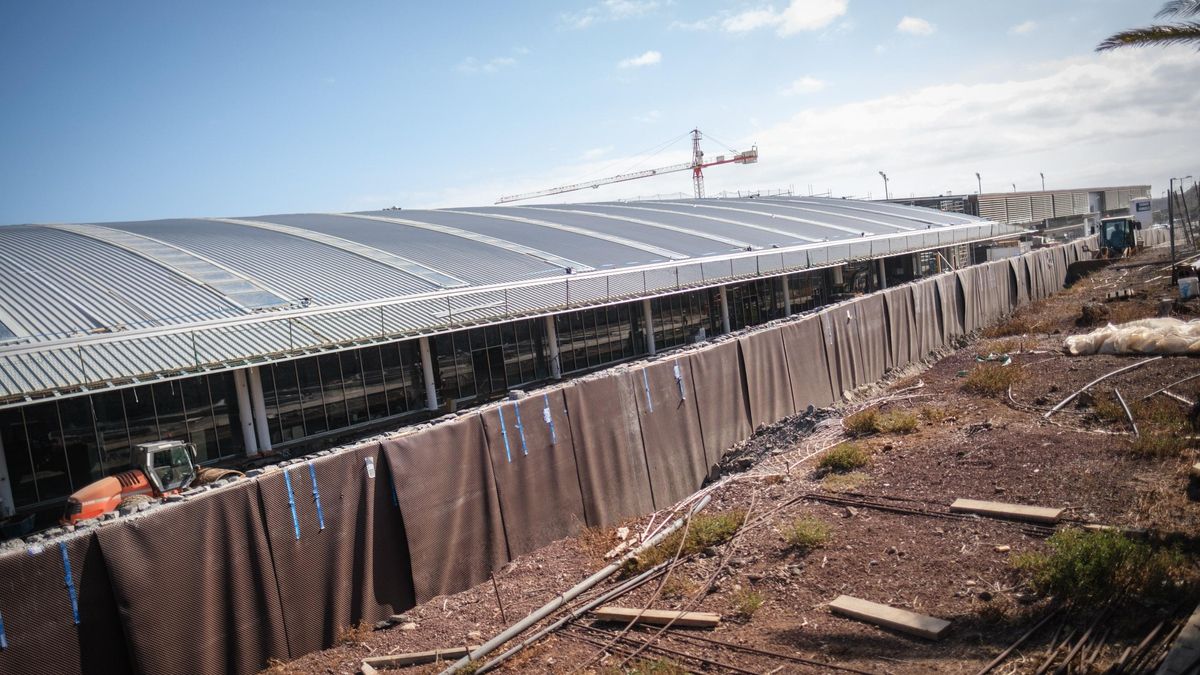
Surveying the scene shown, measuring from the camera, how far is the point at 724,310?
95.0 feet

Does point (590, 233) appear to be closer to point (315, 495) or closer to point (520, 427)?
point (520, 427)

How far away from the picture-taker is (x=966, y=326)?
82.8 feet

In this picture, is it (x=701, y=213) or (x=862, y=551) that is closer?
(x=862, y=551)

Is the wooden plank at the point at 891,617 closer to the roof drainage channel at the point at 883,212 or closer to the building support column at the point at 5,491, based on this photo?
the building support column at the point at 5,491

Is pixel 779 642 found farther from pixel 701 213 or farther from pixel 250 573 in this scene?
pixel 701 213

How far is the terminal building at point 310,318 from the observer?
14.5 metres

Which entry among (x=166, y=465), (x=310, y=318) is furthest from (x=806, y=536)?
(x=310, y=318)

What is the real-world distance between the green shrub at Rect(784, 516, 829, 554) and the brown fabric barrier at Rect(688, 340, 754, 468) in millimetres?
4812

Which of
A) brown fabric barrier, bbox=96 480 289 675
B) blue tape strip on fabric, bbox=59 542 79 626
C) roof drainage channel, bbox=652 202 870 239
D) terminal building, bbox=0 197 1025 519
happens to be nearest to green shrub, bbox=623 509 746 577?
brown fabric barrier, bbox=96 480 289 675

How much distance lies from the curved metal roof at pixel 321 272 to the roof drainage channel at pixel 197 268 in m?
0.05

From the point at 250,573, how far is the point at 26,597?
168 centimetres

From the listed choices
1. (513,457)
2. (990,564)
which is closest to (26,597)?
(513,457)

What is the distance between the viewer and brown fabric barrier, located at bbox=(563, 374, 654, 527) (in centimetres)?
1034

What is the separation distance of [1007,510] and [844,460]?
97.0 inches
